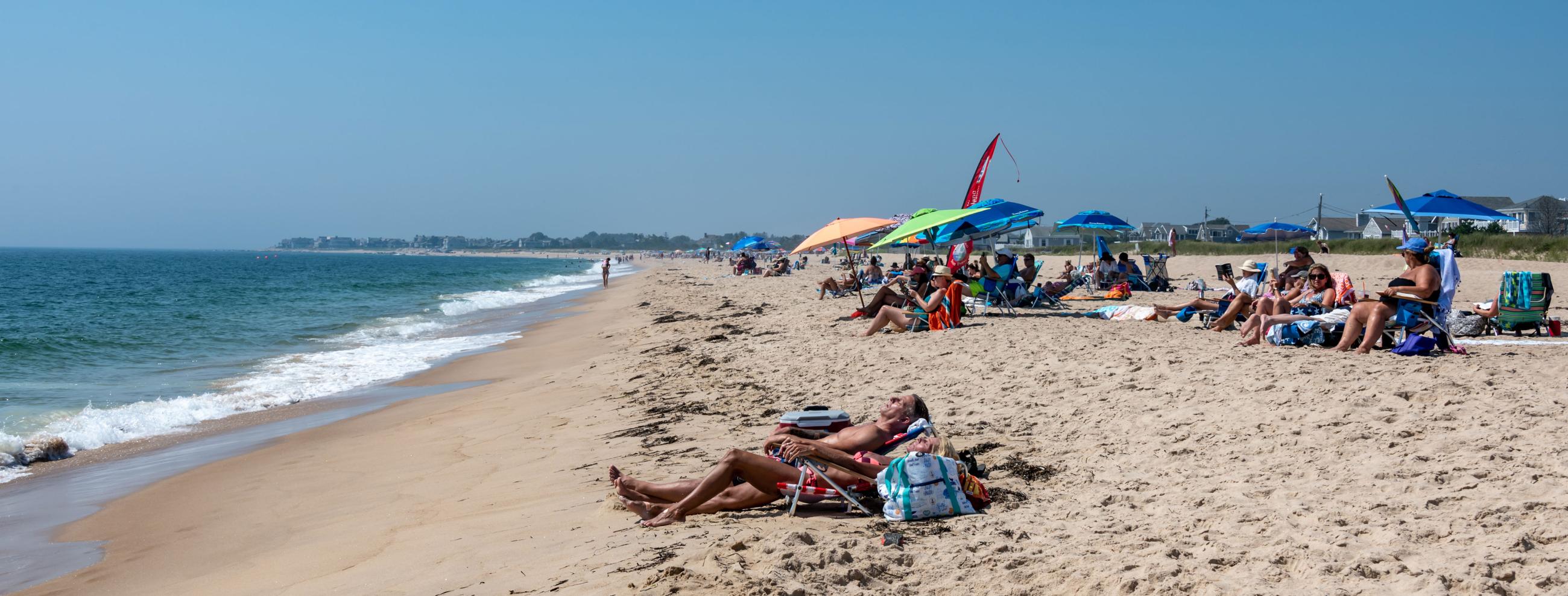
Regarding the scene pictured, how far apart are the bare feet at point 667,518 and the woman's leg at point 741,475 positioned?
0.05ft

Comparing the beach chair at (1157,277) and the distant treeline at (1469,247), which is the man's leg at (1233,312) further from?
the beach chair at (1157,277)

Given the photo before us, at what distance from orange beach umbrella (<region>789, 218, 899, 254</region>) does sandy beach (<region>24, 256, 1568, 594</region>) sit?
3.30 meters

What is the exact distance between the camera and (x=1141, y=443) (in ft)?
16.2

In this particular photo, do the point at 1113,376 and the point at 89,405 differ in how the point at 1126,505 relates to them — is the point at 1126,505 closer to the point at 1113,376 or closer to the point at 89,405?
the point at 1113,376

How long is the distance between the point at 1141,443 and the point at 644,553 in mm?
2755

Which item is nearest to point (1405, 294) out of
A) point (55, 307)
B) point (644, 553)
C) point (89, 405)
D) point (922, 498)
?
point (922, 498)

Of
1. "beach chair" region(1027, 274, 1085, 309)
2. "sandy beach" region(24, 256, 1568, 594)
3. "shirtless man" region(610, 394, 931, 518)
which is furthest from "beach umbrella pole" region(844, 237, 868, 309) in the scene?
"shirtless man" region(610, 394, 931, 518)

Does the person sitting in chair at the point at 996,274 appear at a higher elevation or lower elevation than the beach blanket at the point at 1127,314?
higher

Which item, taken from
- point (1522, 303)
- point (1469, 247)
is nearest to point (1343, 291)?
point (1522, 303)

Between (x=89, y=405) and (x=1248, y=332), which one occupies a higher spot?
(x=1248, y=332)

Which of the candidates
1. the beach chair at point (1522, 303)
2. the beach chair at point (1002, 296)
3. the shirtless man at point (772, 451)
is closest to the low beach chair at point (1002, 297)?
the beach chair at point (1002, 296)

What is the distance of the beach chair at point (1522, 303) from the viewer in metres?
8.20

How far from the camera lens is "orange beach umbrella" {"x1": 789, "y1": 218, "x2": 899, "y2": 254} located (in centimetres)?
1188

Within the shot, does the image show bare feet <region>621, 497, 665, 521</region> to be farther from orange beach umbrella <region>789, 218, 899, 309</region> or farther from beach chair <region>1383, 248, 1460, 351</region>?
orange beach umbrella <region>789, 218, 899, 309</region>
